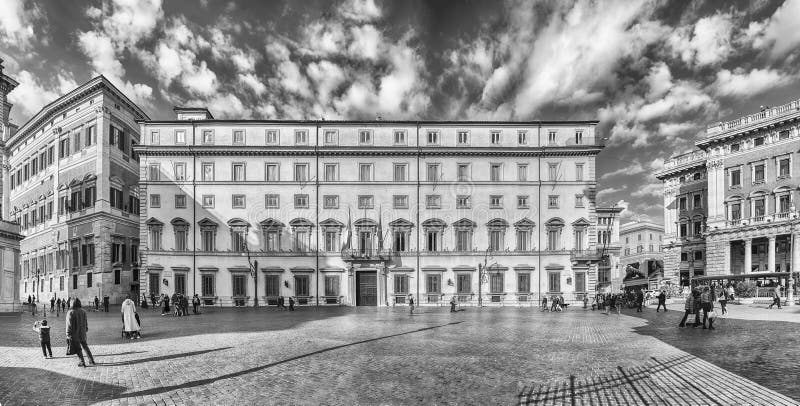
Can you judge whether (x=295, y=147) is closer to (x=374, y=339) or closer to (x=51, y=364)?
(x=374, y=339)

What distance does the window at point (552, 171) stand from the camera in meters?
41.9

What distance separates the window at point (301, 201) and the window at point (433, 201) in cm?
1135

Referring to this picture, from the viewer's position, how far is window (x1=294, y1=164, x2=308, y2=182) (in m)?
41.7

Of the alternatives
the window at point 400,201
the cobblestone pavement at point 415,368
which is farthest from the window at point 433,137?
the cobblestone pavement at point 415,368

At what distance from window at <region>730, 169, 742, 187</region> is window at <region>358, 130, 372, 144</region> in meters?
45.7

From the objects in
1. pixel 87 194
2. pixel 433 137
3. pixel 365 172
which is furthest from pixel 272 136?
pixel 87 194

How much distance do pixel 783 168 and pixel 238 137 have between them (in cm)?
5847

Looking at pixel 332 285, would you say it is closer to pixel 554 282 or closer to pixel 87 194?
pixel 554 282

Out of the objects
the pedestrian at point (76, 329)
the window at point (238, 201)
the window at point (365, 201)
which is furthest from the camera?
the window at point (365, 201)

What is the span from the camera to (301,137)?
42.3 m

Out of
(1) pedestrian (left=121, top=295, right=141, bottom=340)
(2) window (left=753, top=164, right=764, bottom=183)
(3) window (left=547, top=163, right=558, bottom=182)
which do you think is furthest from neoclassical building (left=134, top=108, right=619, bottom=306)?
(2) window (left=753, top=164, right=764, bottom=183)

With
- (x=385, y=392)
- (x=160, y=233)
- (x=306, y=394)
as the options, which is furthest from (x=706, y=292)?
(x=160, y=233)

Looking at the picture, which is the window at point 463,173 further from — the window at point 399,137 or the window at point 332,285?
the window at point 332,285

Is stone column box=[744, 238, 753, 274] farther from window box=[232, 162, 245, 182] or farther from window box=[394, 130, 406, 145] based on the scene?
window box=[232, 162, 245, 182]
